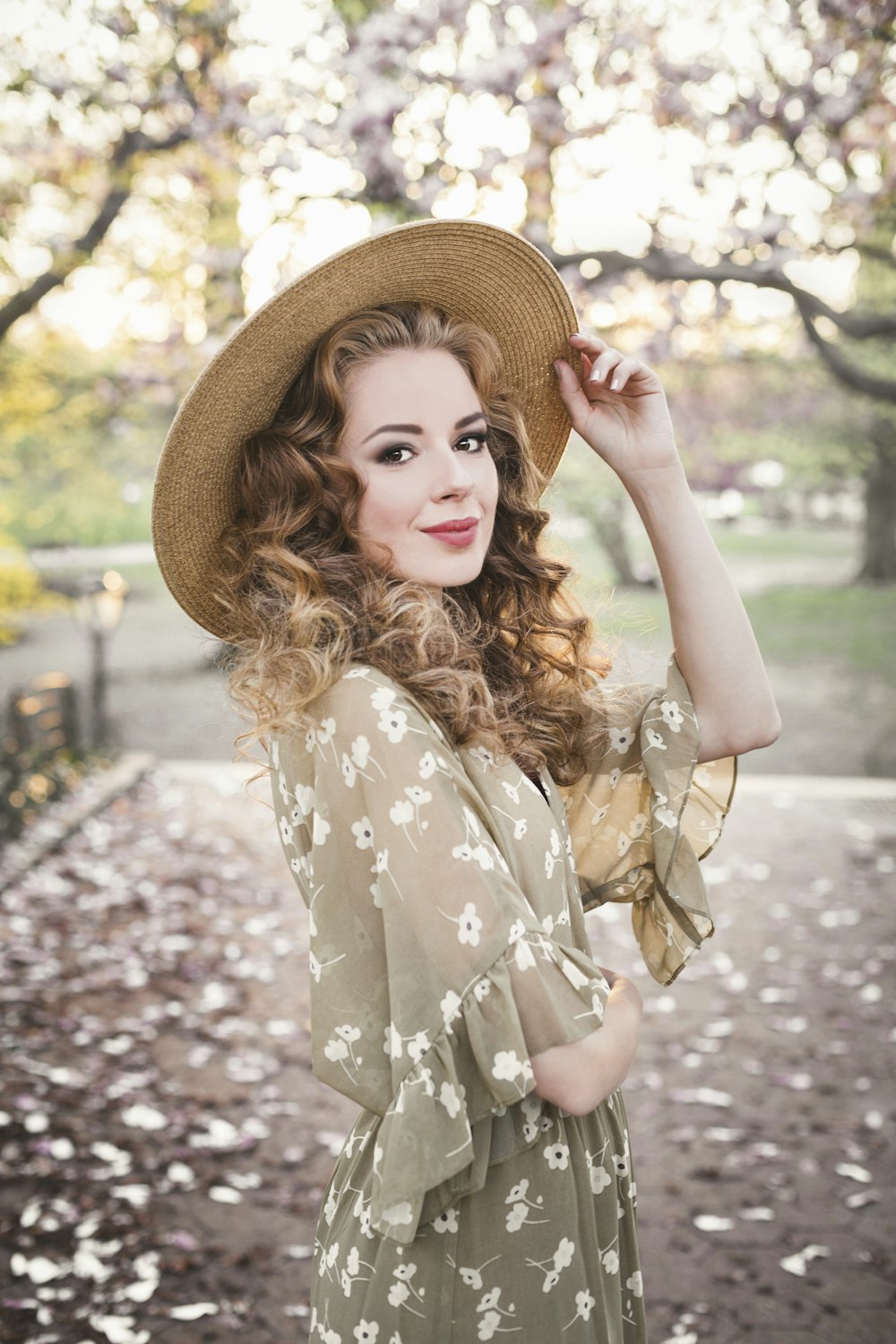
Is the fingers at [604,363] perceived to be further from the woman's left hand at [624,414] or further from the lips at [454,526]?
the lips at [454,526]

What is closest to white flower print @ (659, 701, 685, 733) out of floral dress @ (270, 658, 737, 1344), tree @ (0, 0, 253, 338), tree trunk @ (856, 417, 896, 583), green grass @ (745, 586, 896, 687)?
floral dress @ (270, 658, 737, 1344)

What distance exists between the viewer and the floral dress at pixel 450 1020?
113 centimetres

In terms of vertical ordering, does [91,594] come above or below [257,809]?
above

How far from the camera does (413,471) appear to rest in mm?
1396

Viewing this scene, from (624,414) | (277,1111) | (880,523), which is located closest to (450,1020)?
(624,414)

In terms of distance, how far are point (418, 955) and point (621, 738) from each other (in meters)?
0.59

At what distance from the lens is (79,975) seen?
5012mm

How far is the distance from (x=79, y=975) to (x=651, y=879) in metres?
4.08

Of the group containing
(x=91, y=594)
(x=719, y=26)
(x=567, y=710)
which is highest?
(x=719, y=26)

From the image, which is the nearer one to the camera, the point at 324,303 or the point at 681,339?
the point at 324,303

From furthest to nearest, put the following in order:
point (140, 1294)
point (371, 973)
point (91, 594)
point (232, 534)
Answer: point (91, 594) → point (140, 1294) → point (232, 534) → point (371, 973)

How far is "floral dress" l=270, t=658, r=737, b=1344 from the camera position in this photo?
1130 mm

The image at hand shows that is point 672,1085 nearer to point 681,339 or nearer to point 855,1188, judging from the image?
point 855,1188

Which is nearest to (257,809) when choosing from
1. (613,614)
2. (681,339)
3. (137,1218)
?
(681,339)
